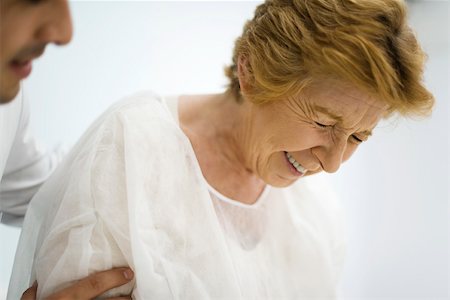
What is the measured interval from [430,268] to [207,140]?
90 cm

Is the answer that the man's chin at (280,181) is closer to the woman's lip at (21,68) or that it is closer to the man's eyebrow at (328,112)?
the man's eyebrow at (328,112)

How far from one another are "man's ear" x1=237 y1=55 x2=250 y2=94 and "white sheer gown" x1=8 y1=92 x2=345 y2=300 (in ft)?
0.52

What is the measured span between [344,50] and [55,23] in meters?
0.49

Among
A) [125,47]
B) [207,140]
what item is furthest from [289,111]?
[125,47]

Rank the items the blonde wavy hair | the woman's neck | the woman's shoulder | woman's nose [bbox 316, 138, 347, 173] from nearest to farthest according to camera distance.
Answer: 1. the blonde wavy hair
2. woman's nose [bbox 316, 138, 347, 173]
3. the woman's neck
4. the woman's shoulder

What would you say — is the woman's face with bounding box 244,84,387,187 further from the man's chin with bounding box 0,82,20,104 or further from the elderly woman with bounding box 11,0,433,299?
the man's chin with bounding box 0,82,20,104

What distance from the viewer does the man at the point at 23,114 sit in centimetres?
56

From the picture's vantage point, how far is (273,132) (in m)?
1.05

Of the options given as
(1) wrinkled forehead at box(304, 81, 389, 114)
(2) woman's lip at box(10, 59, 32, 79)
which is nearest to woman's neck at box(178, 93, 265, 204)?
A: (1) wrinkled forehead at box(304, 81, 389, 114)

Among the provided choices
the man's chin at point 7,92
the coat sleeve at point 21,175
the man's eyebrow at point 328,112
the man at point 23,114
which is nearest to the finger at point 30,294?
the man at point 23,114

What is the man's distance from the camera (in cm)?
56

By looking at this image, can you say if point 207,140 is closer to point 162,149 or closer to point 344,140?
point 162,149

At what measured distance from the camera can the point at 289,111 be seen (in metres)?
1.01

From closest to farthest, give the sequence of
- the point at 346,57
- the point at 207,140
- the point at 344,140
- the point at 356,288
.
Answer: the point at 346,57 → the point at 344,140 → the point at 207,140 → the point at 356,288
